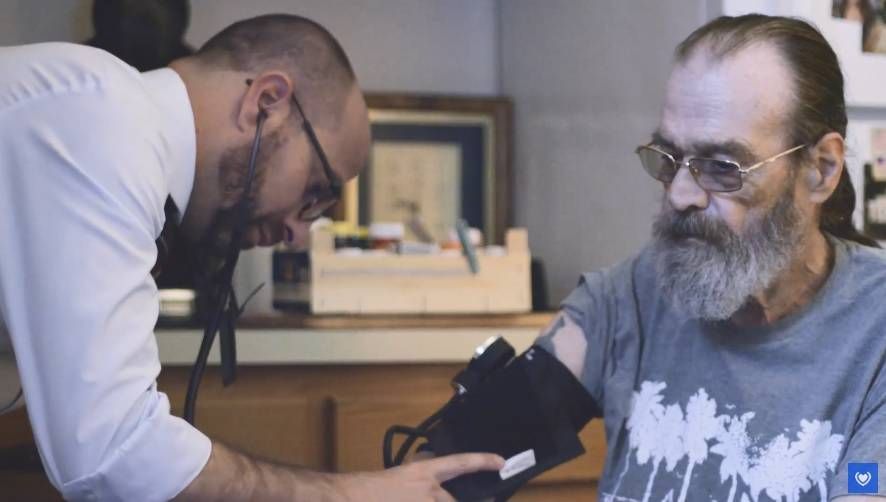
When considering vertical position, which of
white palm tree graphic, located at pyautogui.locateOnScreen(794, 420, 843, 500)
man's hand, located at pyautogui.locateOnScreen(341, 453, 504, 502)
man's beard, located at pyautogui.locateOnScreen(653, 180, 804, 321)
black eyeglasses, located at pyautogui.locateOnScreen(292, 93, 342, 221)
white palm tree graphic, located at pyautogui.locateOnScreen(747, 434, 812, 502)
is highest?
black eyeglasses, located at pyautogui.locateOnScreen(292, 93, 342, 221)

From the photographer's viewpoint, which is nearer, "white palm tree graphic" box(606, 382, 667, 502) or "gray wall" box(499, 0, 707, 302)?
"white palm tree graphic" box(606, 382, 667, 502)

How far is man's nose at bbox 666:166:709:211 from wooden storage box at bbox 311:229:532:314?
68 cm

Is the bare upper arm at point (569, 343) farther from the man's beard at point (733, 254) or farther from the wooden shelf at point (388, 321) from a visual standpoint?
the wooden shelf at point (388, 321)

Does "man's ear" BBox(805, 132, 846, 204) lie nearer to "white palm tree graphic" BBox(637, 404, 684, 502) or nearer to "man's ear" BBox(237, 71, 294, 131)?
"white palm tree graphic" BBox(637, 404, 684, 502)

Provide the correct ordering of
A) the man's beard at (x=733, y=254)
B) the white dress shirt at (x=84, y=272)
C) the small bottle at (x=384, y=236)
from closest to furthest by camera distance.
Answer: the white dress shirt at (x=84, y=272) → the man's beard at (x=733, y=254) → the small bottle at (x=384, y=236)

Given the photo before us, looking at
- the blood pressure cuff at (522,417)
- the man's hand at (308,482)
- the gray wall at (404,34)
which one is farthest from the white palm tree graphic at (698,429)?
the gray wall at (404,34)

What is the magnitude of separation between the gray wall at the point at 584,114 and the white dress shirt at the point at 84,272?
978 millimetres

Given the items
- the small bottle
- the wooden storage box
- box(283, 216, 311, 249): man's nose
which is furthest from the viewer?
the small bottle

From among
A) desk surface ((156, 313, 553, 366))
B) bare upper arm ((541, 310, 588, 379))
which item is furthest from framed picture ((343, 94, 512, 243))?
bare upper arm ((541, 310, 588, 379))

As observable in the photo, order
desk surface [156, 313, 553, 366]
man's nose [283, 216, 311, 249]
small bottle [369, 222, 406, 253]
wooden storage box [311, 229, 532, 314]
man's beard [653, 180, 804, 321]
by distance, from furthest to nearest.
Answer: small bottle [369, 222, 406, 253], wooden storage box [311, 229, 532, 314], desk surface [156, 313, 553, 366], man's nose [283, 216, 311, 249], man's beard [653, 180, 804, 321]

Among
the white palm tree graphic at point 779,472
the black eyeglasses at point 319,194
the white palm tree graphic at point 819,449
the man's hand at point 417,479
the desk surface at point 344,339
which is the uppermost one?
the black eyeglasses at point 319,194

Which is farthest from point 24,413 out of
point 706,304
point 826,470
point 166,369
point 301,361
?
point 826,470

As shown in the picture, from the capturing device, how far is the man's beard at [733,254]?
120 cm

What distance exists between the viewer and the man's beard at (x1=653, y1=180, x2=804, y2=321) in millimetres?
1195
